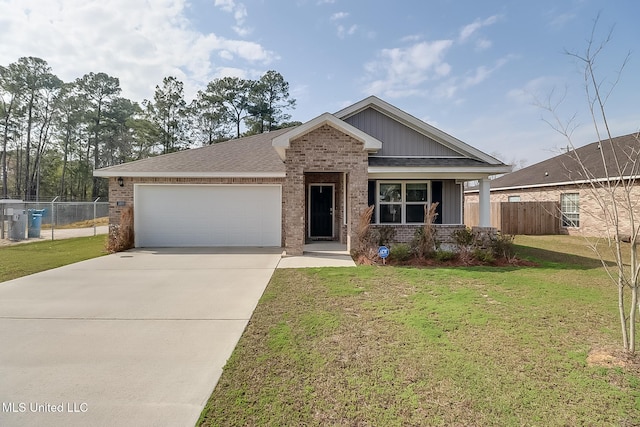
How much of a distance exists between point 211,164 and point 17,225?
1007cm

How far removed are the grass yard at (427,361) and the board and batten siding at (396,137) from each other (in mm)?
6620

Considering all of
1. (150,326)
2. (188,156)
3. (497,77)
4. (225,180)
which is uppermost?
(497,77)

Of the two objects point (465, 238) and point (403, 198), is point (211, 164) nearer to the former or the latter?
point (403, 198)

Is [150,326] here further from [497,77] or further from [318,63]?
[497,77]

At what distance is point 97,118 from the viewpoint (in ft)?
122

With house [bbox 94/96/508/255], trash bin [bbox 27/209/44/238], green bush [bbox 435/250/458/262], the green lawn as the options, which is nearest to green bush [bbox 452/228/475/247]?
green bush [bbox 435/250/458/262]

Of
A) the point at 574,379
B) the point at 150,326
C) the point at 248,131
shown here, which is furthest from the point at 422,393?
the point at 248,131

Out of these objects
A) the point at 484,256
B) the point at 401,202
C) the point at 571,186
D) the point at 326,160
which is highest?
the point at 326,160

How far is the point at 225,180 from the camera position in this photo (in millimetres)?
11945

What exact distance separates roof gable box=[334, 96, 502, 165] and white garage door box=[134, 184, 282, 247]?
156 inches

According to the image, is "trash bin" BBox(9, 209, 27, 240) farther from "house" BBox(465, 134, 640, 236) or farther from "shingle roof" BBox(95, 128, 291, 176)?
"house" BBox(465, 134, 640, 236)

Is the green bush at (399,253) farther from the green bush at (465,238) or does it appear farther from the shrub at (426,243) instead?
the green bush at (465,238)

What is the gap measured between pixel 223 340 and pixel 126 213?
9.43 m

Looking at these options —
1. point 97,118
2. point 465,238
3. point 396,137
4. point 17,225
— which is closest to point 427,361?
point 465,238
